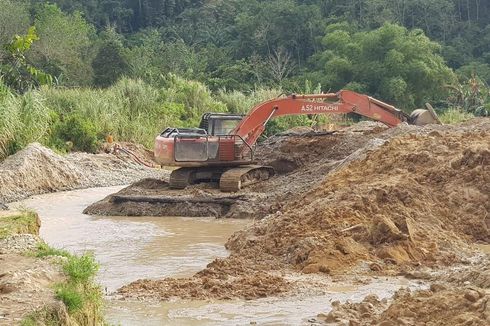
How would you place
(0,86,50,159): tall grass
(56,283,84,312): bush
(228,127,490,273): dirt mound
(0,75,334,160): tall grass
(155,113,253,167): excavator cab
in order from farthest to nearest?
(0,75,334,160): tall grass < (0,86,50,159): tall grass < (155,113,253,167): excavator cab < (228,127,490,273): dirt mound < (56,283,84,312): bush

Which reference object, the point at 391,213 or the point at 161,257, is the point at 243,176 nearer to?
the point at 161,257

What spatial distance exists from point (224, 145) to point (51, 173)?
557 cm

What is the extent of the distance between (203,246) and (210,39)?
2578 inches

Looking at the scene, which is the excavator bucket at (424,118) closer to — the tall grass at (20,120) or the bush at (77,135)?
the tall grass at (20,120)

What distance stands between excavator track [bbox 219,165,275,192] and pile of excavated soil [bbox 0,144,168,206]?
523cm

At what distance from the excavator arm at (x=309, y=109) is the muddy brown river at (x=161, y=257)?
3.49 metres

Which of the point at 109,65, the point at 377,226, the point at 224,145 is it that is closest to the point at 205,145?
the point at 224,145

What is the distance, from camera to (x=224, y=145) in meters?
20.6

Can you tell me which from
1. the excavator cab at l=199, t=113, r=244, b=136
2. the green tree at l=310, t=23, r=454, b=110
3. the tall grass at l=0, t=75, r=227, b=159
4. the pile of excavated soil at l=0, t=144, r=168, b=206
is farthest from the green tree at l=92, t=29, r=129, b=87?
the excavator cab at l=199, t=113, r=244, b=136

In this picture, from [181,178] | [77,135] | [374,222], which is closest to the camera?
[374,222]

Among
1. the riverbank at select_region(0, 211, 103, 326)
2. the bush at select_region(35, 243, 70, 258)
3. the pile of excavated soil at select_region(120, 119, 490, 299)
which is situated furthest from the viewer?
the pile of excavated soil at select_region(120, 119, 490, 299)

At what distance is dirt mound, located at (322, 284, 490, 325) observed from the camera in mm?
8148

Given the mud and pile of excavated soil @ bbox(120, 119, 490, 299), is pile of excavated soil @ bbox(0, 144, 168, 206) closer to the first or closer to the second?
pile of excavated soil @ bbox(120, 119, 490, 299)

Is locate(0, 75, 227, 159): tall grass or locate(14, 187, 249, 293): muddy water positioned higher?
locate(0, 75, 227, 159): tall grass
